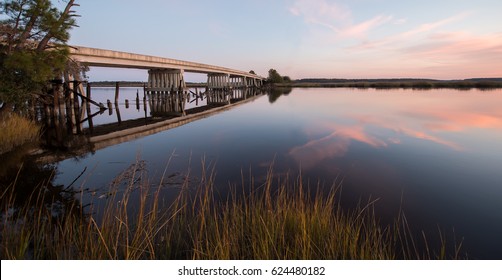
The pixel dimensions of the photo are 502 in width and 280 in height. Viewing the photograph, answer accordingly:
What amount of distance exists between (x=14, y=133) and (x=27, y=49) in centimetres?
503

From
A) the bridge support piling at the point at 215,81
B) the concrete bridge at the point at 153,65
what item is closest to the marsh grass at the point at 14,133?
the concrete bridge at the point at 153,65

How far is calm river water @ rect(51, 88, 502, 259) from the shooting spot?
254 inches

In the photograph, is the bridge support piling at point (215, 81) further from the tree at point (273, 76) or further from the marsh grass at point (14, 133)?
the marsh grass at point (14, 133)

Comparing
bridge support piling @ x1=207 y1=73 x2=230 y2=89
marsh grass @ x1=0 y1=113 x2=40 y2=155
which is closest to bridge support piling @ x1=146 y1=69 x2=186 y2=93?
bridge support piling @ x1=207 y1=73 x2=230 y2=89

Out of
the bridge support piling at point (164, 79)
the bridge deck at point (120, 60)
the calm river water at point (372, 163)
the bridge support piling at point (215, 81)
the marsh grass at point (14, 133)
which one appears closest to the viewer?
the calm river water at point (372, 163)

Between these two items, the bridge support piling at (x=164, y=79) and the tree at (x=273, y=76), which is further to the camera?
the tree at (x=273, y=76)

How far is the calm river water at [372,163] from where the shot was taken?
6457mm

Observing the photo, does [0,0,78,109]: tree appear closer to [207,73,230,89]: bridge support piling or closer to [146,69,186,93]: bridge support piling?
[146,69,186,93]: bridge support piling

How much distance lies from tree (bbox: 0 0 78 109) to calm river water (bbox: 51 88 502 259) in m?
5.81

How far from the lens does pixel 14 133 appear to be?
12.3m

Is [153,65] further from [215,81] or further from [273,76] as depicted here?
[273,76]

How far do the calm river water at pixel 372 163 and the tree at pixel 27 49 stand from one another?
19.1ft

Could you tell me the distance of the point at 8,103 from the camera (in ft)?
46.1
